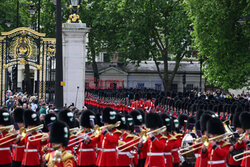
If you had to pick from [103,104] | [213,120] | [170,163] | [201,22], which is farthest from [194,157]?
[103,104]

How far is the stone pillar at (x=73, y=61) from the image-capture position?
17047mm

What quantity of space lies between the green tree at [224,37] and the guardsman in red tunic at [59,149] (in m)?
16.3

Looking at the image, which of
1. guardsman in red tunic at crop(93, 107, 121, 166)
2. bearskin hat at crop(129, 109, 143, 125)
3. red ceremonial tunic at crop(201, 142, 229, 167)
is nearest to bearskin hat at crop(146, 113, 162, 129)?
guardsman in red tunic at crop(93, 107, 121, 166)

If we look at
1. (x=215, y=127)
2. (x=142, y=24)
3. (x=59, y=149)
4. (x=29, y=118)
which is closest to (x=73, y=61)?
(x=29, y=118)

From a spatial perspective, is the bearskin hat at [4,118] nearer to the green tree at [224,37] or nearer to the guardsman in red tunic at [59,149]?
the guardsman in red tunic at [59,149]

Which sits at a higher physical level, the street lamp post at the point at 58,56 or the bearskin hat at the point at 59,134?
the street lamp post at the point at 58,56

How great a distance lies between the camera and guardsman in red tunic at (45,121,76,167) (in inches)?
251

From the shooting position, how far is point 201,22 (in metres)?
23.0

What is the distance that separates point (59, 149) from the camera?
6535 mm

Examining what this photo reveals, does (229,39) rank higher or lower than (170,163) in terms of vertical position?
higher

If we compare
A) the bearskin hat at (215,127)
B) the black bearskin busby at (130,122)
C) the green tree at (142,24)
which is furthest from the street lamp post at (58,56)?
the green tree at (142,24)

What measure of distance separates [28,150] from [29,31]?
30.3 ft

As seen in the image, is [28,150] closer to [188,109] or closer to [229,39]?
[188,109]

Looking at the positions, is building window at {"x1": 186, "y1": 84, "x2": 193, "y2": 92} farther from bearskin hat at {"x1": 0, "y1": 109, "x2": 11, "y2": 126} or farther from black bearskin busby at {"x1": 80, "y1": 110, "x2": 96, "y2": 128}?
bearskin hat at {"x1": 0, "y1": 109, "x2": 11, "y2": 126}
